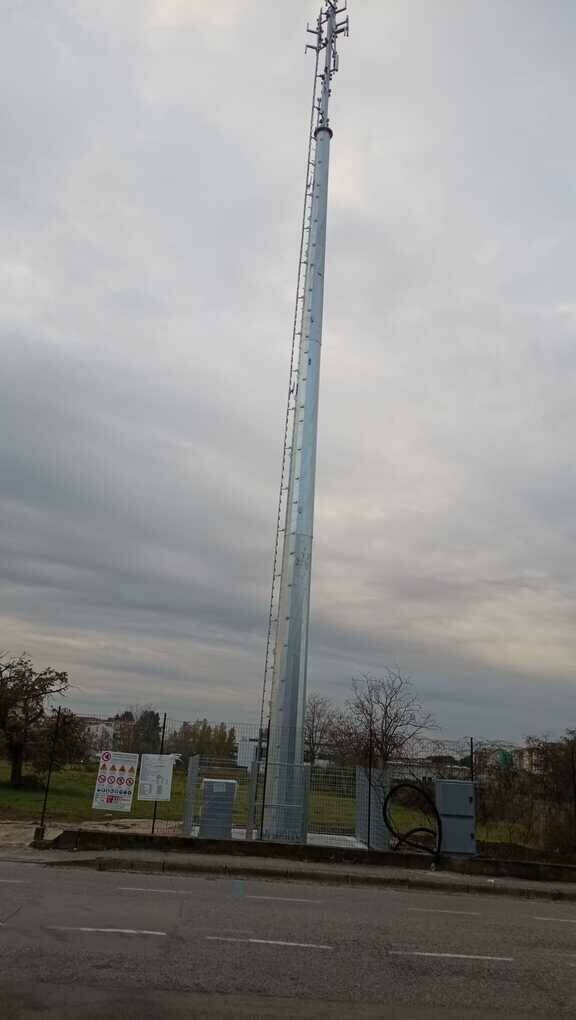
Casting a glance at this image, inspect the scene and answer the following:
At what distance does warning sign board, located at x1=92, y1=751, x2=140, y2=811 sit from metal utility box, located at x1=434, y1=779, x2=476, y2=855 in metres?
6.63

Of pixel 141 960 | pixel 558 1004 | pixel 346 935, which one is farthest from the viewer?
pixel 346 935

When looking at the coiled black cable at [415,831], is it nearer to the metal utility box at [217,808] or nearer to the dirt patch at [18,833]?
the metal utility box at [217,808]

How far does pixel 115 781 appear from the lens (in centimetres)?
1675

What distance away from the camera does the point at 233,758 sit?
1728 centimetres

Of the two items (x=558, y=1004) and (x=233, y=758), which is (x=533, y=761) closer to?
(x=233, y=758)

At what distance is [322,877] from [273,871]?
2.89 ft

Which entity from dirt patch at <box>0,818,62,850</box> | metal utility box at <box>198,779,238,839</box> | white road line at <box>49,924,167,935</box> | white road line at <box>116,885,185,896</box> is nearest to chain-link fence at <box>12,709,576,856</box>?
metal utility box at <box>198,779,238,839</box>

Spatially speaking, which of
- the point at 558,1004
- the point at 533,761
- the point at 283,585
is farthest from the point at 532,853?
the point at 558,1004

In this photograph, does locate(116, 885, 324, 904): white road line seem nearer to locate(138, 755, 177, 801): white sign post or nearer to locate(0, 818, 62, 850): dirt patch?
locate(0, 818, 62, 850): dirt patch

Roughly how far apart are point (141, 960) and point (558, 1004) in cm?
361

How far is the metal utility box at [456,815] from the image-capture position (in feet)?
52.1

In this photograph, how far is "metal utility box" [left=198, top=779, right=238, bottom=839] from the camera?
16281 mm

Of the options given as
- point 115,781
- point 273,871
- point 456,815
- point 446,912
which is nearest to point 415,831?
point 456,815

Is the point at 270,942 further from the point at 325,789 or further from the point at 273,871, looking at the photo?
the point at 325,789
